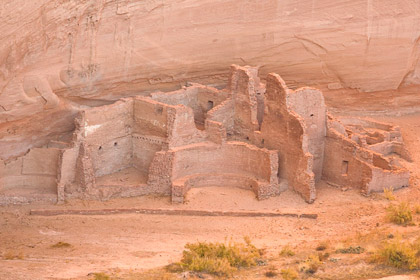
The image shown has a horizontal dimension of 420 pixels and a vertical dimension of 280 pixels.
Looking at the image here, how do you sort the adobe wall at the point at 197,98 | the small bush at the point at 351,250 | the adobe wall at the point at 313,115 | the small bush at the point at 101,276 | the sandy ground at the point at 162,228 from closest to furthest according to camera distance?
the small bush at the point at 101,276, the small bush at the point at 351,250, the sandy ground at the point at 162,228, the adobe wall at the point at 313,115, the adobe wall at the point at 197,98

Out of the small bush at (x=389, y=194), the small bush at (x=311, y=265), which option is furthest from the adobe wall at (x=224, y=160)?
the small bush at (x=311, y=265)

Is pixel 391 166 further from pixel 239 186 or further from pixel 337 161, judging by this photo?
pixel 239 186

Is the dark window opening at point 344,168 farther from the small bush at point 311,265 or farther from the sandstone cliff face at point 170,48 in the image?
the small bush at point 311,265

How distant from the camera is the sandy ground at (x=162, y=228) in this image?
21297mm

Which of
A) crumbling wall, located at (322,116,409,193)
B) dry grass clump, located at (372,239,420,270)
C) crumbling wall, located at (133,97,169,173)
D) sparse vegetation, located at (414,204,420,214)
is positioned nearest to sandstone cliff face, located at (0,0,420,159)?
crumbling wall, located at (133,97,169,173)

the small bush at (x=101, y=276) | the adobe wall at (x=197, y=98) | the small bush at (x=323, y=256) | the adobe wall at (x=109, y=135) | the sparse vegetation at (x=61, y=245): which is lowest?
the small bush at (x=101, y=276)

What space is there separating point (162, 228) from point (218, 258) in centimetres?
423

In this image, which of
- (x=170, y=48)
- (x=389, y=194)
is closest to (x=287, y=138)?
(x=389, y=194)

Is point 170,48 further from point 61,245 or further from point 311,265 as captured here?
point 311,265

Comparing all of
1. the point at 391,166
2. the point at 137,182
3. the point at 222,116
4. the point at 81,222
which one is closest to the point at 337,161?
the point at 391,166

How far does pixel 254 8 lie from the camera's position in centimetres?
2770

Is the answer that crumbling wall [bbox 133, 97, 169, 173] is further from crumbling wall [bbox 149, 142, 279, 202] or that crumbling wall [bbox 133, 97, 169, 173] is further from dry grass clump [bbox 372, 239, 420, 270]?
dry grass clump [bbox 372, 239, 420, 270]

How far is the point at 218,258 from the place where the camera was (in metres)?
20.3

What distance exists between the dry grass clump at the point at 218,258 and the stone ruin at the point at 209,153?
15.4 feet
